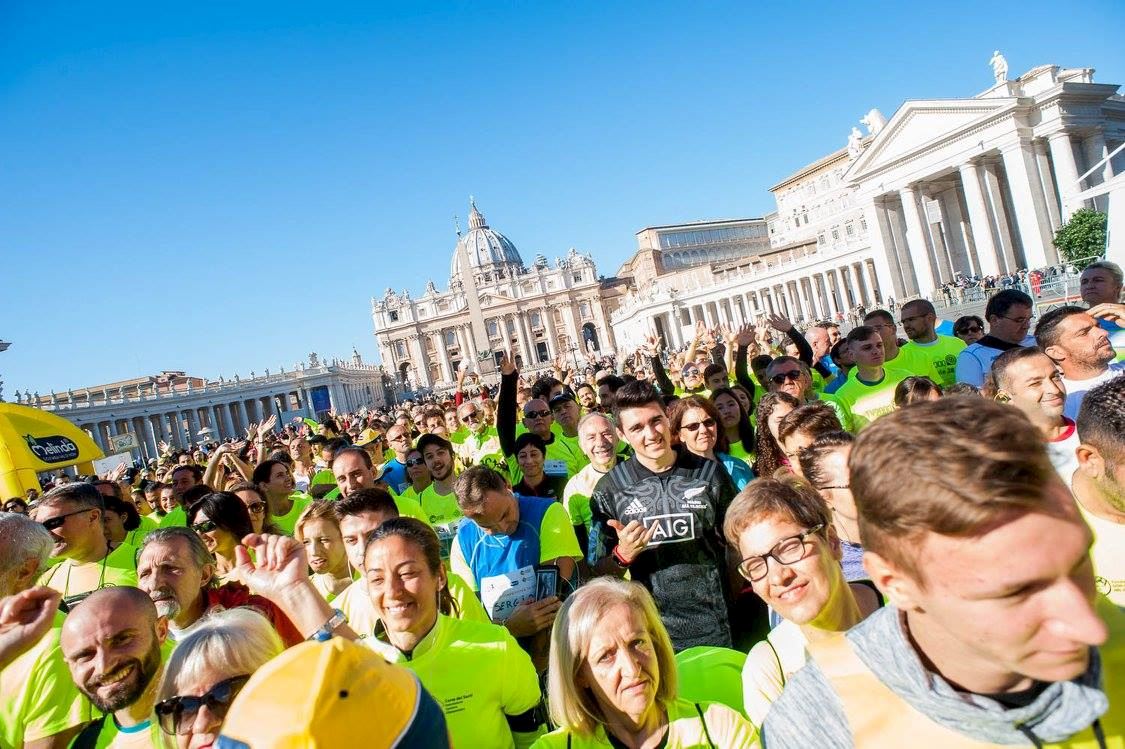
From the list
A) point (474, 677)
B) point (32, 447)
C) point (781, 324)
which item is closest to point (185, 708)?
point (474, 677)

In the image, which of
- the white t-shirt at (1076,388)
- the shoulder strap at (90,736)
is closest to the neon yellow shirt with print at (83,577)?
the shoulder strap at (90,736)

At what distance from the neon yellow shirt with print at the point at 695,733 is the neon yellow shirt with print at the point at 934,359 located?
17.0 ft

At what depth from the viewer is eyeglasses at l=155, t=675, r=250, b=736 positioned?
2.12 metres

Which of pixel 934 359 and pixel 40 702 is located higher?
pixel 934 359

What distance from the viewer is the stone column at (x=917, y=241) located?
39.8 metres

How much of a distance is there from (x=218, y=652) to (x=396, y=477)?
18.1 ft

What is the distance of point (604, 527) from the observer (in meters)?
3.92

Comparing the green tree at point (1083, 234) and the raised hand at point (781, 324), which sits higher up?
the green tree at point (1083, 234)

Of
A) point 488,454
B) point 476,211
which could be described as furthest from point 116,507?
point 476,211

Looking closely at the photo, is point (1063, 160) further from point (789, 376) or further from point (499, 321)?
point (499, 321)

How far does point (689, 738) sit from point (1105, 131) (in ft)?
154

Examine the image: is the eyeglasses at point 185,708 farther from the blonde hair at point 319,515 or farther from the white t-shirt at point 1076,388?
the white t-shirt at point 1076,388

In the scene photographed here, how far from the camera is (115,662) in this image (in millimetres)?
2539

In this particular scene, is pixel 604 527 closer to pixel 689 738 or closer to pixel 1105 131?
pixel 689 738
